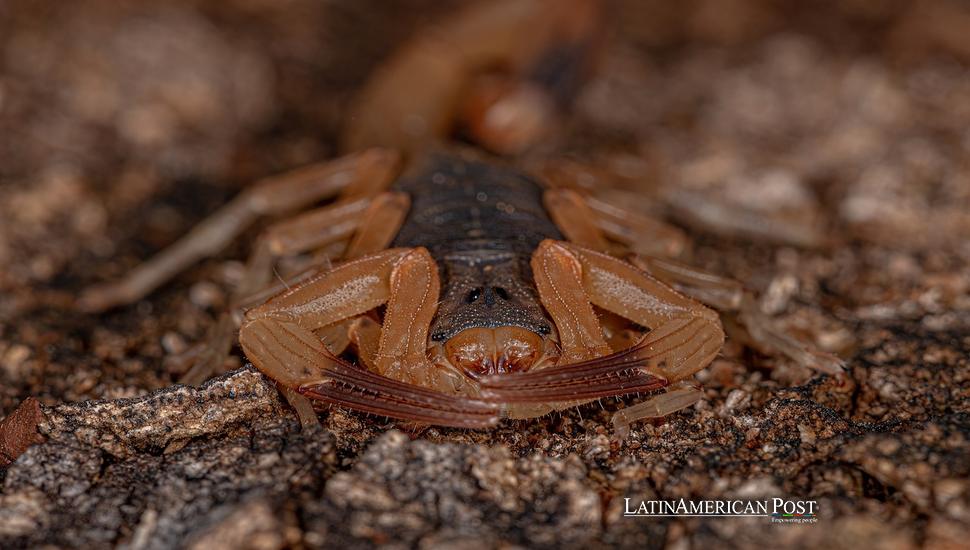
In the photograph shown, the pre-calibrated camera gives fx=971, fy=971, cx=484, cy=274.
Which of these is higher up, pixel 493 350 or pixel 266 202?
pixel 493 350

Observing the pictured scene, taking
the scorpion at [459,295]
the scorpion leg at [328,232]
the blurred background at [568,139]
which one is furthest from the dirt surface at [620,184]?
the scorpion leg at [328,232]

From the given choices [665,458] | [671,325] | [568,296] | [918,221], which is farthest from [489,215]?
[918,221]

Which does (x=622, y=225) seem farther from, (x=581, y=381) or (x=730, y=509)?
(x=730, y=509)

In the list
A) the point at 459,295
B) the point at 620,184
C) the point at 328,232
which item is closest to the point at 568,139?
the point at 620,184

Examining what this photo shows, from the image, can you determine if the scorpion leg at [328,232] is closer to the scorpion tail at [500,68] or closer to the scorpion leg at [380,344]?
the scorpion leg at [380,344]

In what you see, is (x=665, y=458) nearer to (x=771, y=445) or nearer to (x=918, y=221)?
(x=771, y=445)

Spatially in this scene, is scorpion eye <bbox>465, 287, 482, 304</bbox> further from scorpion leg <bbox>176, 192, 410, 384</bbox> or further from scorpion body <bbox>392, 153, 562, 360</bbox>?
scorpion leg <bbox>176, 192, 410, 384</bbox>

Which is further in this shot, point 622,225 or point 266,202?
point 266,202

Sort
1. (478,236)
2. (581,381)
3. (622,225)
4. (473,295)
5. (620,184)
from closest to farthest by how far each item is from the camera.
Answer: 1. (581,381)
2. (473,295)
3. (478,236)
4. (622,225)
5. (620,184)
